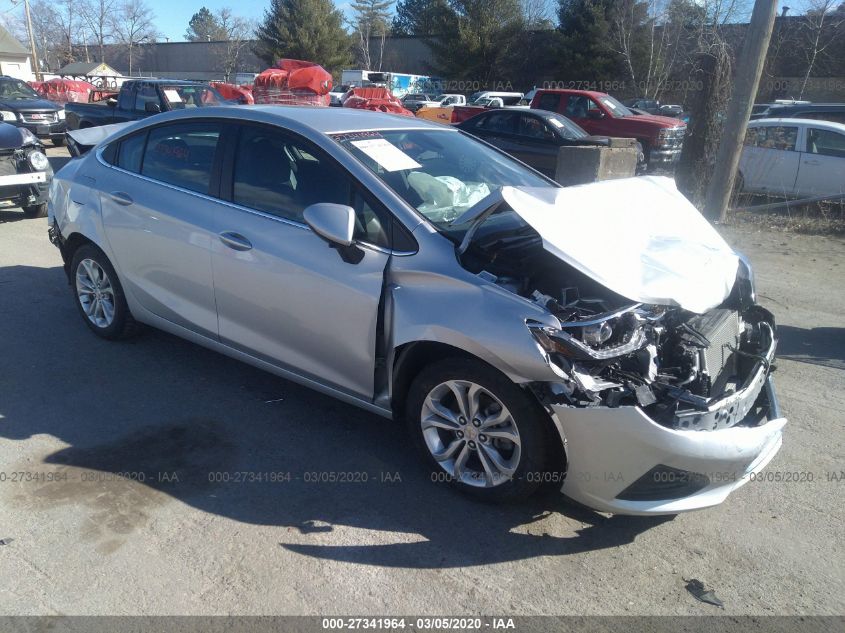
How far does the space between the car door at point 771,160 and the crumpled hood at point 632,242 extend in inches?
359

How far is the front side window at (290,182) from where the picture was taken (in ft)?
11.9

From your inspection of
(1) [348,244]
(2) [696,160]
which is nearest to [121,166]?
(1) [348,244]

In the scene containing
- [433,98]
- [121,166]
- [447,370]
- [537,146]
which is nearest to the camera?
[447,370]

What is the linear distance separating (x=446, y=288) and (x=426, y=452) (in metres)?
0.88

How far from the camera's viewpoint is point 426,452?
3.54 meters

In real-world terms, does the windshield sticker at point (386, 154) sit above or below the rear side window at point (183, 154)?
above

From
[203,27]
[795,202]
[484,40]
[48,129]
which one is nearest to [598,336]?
[795,202]

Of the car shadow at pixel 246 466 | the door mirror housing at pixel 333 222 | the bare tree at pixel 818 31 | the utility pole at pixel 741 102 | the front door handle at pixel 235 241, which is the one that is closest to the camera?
the car shadow at pixel 246 466

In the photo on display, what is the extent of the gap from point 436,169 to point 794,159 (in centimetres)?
990

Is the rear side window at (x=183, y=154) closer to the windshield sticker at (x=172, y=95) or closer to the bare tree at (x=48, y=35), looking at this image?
the windshield sticker at (x=172, y=95)

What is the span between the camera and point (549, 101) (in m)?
17.2

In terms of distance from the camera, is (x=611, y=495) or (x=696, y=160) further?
(x=696, y=160)

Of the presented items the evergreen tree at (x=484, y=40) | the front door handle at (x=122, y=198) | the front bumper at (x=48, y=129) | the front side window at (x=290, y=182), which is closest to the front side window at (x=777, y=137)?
the front side window at (x=290, y=182)

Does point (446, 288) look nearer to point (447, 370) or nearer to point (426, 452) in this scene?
point (447, 370)
